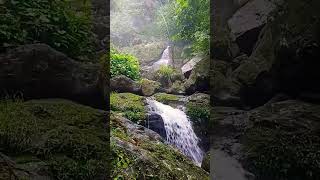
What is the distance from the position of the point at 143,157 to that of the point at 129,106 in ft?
1.72

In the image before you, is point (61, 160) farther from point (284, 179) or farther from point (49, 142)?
point (284, 179)

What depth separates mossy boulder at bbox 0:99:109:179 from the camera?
11.2 ft

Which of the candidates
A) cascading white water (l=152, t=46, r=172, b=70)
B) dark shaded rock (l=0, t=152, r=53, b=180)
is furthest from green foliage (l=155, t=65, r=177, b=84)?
dark shaded rock (l=0, t=152, r=53, b=180)

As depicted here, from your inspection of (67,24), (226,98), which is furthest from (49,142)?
(226,98)

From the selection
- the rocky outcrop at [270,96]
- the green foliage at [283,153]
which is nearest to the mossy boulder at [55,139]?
the rocky outcrop at [270,96]

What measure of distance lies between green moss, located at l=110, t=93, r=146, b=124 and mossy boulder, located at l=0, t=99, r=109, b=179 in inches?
10.8

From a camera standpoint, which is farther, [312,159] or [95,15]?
[95,15]

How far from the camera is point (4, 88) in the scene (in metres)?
3.51

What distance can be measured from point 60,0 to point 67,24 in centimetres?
23

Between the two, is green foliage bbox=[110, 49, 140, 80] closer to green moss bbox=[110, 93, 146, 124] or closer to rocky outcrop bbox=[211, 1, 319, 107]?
green moss bbox=[110, 93, 146, 124]

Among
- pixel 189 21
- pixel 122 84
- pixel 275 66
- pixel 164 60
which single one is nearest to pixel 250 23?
pixel 275 66

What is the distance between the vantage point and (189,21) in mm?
4258

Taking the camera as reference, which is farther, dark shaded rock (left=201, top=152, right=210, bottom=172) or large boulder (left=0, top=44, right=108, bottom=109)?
dark shaded rock (left=201, top=152, right=210, bottom=172)

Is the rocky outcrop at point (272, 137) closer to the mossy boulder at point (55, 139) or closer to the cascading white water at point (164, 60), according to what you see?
the cascading white water at point (164, 60)
